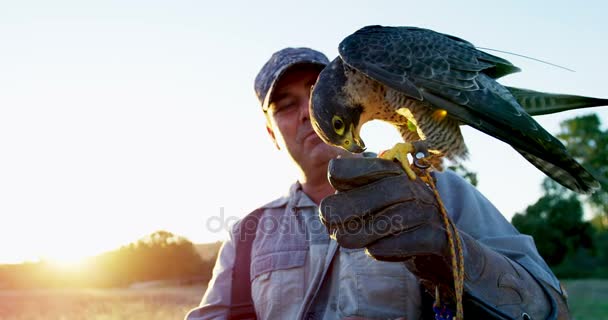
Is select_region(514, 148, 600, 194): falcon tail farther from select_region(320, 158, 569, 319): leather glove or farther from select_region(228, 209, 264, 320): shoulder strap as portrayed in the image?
select_region(228, 209, 264, 320): shoulder strap

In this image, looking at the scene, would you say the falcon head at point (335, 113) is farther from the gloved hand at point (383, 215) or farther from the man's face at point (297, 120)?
the gloved hand at point (383, 215)

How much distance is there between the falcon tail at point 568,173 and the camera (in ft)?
8.84

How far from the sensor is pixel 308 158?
3.50m

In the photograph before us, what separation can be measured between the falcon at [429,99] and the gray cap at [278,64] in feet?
1.32

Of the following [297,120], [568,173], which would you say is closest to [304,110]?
[297,120]

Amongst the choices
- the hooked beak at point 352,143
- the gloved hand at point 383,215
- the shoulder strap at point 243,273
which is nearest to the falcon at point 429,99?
the hooked beak at point 352,143

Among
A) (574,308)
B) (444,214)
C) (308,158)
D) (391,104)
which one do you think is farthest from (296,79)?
(574,308)

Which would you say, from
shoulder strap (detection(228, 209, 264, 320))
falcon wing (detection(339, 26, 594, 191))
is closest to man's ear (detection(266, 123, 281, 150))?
shoulder strap (detection(228, 209, 264, 320))

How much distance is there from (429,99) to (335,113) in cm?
48

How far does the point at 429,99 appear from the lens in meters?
2.84

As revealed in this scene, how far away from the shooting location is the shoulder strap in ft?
11.0

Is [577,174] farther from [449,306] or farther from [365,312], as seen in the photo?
[365,312]

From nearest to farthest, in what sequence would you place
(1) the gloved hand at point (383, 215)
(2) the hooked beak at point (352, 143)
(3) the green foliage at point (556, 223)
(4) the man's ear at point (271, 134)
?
(1) the gloved hand at point (383, 215), (2) the hooked beak at point (352, 143), (4) the man's ear at point (271, 134), (3) the green foliage at point (556, 223)

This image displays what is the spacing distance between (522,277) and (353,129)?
3.60ft
